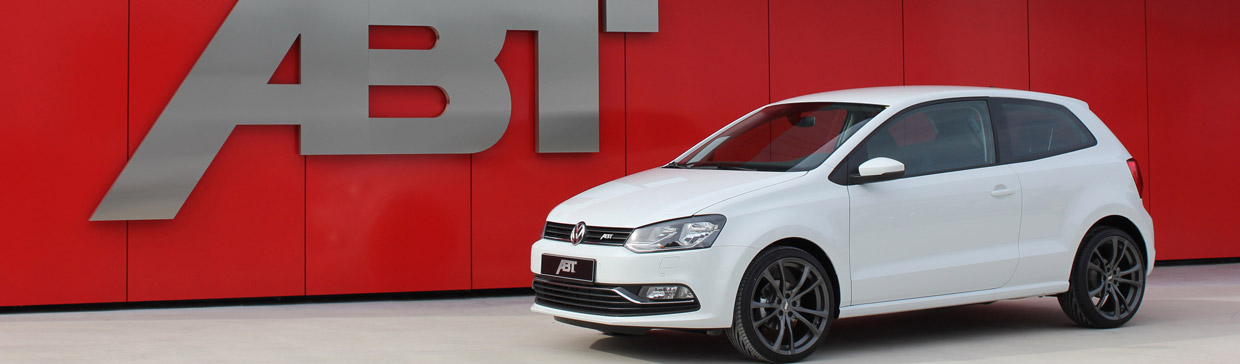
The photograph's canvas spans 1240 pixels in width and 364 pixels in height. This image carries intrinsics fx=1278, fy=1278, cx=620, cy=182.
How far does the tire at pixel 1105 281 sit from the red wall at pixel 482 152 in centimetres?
355

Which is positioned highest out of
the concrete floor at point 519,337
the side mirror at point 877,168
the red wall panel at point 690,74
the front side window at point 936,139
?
the red wall panel at point 690,74

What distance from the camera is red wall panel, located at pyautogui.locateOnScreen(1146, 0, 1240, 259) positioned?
12.3m

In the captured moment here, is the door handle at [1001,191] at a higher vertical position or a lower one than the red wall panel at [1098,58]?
lower

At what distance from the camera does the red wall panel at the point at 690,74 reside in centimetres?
1070

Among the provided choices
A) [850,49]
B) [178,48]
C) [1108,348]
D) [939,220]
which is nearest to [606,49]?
[850,49]

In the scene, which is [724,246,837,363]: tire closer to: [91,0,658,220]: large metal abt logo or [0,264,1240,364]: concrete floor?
[0,264,1240,364]: concrete floor

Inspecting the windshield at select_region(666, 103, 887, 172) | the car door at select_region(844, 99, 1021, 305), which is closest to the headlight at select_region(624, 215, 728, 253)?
the windshield at select_region(666, 103, 887, 172)

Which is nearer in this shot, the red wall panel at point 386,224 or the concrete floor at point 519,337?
the concrete floor at point 519,337

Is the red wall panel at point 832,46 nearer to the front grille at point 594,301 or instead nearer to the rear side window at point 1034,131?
the rear side window at point 1034,131

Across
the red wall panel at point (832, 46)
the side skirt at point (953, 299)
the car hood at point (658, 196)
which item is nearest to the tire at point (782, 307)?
the side skirt at point (953, 299)

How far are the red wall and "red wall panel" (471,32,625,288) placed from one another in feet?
0.05

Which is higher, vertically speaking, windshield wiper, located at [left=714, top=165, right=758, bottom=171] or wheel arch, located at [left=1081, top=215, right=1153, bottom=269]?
windshield wiper, located at [left=714, top=165, right=758, bottom=171]

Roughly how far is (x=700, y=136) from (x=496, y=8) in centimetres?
207

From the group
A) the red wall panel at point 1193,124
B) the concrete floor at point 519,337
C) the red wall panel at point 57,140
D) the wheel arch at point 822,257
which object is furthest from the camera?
the red wall panel at point 1193,124
